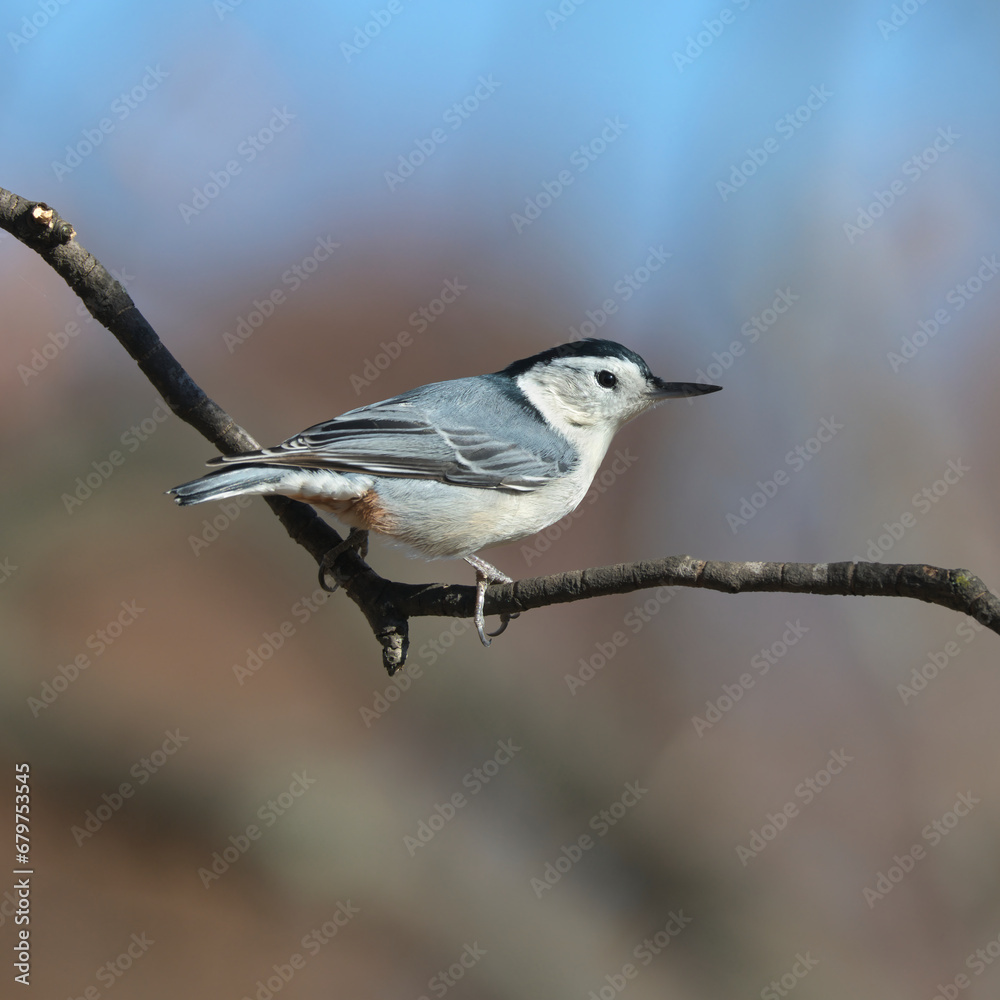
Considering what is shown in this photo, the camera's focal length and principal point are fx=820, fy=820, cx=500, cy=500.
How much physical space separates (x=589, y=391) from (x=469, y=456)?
44 centimetres

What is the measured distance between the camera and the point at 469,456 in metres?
2.08

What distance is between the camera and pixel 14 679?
2721mm

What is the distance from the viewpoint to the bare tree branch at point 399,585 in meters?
1.01

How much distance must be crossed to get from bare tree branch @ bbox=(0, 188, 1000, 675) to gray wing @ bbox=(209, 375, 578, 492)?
7.4 inches

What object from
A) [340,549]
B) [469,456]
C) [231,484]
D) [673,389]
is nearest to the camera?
[231,484]

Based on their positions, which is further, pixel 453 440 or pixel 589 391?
pixel 589 391

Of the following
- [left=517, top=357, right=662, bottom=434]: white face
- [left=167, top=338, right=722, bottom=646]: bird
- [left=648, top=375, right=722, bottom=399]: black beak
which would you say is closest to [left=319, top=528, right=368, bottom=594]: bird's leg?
[left=167, top=338, right=722, bottom=646]: bird

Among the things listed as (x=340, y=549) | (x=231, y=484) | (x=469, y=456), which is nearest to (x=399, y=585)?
(x=340, y=549)

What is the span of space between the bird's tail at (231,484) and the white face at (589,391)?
89cm

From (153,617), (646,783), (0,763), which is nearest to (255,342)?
(153,617)

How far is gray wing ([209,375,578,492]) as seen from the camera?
1915 millimetres

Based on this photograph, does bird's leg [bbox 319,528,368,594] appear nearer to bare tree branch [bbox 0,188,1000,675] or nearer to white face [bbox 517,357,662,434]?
bare tree branch [bbox 0,188,1000,675]

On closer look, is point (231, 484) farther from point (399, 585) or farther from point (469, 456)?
point (469, 456)

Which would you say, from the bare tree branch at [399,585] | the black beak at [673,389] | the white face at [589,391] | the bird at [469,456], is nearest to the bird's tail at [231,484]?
the bird at [469,456]
